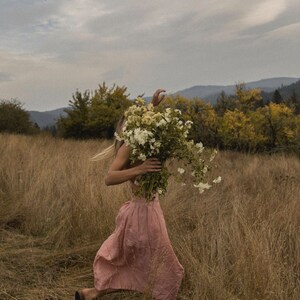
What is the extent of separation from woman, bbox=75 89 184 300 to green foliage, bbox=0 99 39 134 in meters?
31.9

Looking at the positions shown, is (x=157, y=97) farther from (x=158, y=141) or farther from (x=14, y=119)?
(x=14, y=119)

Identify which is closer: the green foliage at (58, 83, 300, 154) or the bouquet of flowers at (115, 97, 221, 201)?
the bouquet of flowers at (115, 97, 221, 201)

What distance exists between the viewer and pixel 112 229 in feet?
13.8

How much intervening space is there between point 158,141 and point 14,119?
34212mm

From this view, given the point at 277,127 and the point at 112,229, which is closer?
the point at 112,229

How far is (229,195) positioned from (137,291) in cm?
327

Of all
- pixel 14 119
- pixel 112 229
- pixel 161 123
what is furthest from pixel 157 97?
pixel 14 119

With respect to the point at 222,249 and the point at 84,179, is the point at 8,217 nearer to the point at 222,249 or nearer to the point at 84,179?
the point at 84,179

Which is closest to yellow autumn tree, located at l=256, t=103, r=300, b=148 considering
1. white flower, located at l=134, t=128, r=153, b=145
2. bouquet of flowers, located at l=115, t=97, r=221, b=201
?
bouquet of flowers, located at l=115, t=97, r=221, b=201

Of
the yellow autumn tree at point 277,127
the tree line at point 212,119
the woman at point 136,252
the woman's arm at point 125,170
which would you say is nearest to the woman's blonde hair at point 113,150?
the woman at point 136,252

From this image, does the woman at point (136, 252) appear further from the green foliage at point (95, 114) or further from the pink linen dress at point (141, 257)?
the green foliage at point (95, 114)

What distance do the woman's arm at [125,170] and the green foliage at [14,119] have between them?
105 feet

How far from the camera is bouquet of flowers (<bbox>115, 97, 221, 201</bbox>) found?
245 centimetres

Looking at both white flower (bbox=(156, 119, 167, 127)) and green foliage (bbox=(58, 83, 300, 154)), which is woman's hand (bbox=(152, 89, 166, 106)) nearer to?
white flower (bbox=(156, 119, 167, 127))
